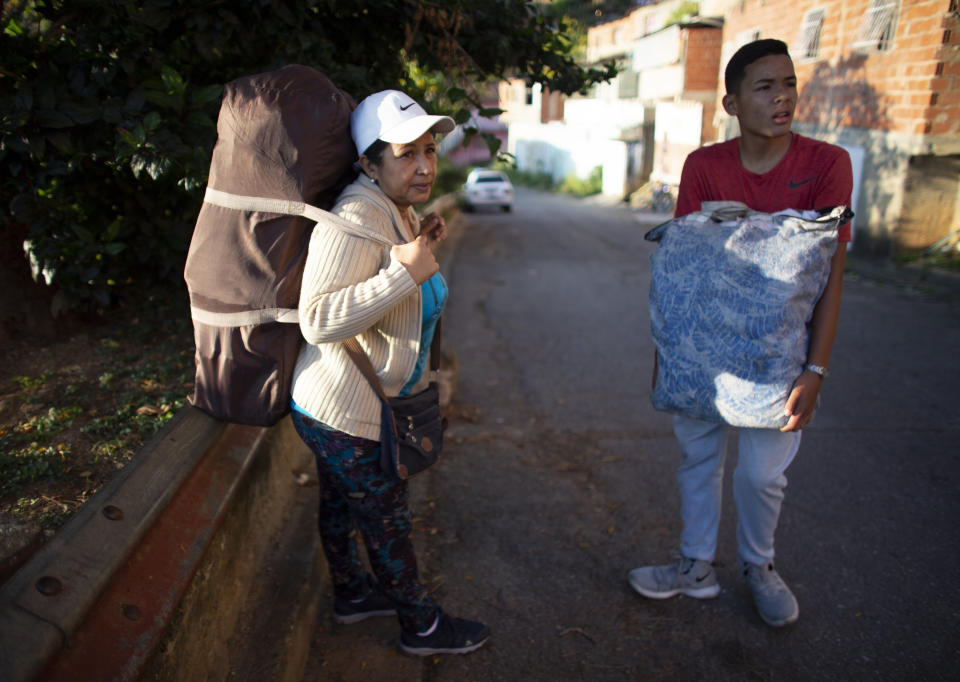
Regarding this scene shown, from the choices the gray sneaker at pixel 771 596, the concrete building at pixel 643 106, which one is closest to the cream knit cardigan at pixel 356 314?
the gray sneaker at pixel 771 596

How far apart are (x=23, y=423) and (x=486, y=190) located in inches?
833

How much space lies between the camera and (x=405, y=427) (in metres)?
2.09

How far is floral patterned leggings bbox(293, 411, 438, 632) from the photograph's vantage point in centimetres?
206

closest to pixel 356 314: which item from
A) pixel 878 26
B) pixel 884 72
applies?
pixel 884 72

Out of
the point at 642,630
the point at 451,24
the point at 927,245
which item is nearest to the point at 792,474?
the point at 642,630

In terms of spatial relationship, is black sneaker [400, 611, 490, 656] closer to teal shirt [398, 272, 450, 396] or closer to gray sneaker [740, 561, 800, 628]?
teal shirt [398, 272, 450, 396]

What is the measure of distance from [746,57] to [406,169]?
1.28 meters

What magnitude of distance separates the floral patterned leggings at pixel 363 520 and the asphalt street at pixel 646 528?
0.73 feet

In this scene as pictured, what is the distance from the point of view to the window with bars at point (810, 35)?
12430 mm

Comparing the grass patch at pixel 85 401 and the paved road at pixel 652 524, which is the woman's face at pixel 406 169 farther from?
the paved road at pixel 652 524

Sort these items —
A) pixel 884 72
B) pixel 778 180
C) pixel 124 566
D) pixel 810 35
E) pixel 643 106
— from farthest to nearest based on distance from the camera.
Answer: pixel 643 106
pixel 810 35
pixel 884 72
pixel 778 180
pixel 124 566

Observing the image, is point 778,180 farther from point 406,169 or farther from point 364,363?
point 364,363

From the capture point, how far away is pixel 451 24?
3.20 metres

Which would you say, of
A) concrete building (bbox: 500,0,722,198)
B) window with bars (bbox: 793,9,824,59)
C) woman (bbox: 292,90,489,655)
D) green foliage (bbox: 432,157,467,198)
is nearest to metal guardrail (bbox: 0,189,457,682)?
woman (bbox: 292,90,489,655)
